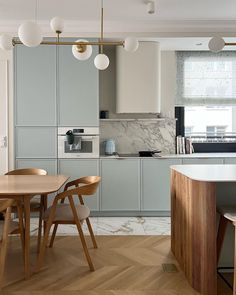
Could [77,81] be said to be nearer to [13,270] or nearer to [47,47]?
[47,47]

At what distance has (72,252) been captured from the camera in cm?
319

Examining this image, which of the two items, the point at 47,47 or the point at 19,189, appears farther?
the point at 47,47

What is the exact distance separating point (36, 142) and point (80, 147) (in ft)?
1.97

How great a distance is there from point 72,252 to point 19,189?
96 cm

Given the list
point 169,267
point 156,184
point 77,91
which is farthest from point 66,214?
point 77,91

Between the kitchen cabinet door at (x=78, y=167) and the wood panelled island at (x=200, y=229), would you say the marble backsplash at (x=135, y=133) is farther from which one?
the wood panelled island at (x=200, y=229)

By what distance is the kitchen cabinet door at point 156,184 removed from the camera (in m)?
4.55

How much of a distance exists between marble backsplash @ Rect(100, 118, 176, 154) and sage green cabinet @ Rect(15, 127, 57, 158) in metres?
0.87

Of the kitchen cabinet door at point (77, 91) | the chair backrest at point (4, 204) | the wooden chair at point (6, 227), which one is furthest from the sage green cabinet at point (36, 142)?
the chair backrest at point (4, 204)

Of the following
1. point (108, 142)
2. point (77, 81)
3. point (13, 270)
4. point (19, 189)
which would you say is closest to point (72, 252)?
point (13, 270)

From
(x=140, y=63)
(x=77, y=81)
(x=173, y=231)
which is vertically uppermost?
(x=140, y=63)

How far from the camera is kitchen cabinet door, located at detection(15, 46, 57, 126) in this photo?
4441 millimetres

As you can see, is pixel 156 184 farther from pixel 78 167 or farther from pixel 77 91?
pixel 77 91

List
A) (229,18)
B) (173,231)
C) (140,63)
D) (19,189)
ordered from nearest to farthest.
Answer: (19,189), (173,231), (229,18), (140,63)
